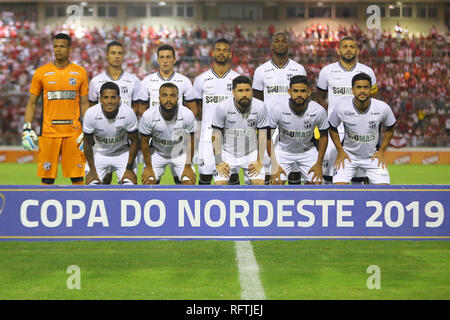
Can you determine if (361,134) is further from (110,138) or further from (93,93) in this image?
(93,93)

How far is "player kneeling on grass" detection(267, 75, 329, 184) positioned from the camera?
7.35m

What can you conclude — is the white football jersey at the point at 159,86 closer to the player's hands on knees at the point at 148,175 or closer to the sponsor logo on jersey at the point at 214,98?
the sponsor logo on jersey at the point at 214,98

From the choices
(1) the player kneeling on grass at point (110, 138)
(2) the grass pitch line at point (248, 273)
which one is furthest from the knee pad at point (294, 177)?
(1) the player kneeling on grass at point (110, 138)

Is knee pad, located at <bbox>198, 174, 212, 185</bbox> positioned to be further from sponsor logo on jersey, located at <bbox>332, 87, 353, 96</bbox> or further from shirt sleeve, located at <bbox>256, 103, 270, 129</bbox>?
sponsor logo on jersey, located at <bbox>332, 87, 353, 96</bbox>

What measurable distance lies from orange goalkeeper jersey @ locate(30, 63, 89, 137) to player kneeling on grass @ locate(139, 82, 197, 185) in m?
0.95

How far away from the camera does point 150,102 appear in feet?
27.5

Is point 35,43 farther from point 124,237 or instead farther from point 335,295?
point 335,295

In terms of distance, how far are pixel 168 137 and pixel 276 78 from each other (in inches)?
62.3

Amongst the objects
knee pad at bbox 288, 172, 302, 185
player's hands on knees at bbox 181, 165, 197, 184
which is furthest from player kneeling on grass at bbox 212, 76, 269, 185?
knee pad at bbox 288, 172, 302, 185

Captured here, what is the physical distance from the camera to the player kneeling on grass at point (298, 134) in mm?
7352

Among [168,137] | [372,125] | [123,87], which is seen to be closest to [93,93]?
[123,87]

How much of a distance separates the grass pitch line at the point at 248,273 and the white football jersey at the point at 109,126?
1964 mm

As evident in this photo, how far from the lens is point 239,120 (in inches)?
297

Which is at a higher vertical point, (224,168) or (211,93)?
(211,93)
